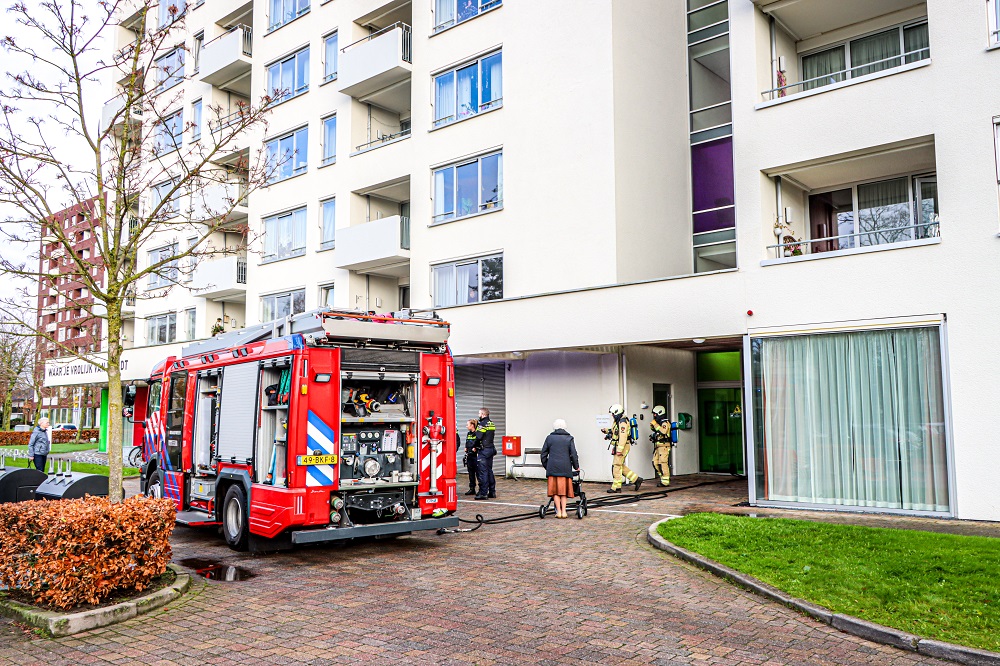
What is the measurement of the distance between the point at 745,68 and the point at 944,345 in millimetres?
6491

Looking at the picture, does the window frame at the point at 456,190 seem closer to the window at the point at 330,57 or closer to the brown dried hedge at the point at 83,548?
the window at the point at 330,57

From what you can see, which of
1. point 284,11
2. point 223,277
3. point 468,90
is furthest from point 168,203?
point 284,11

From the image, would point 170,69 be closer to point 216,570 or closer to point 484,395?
point 216,570

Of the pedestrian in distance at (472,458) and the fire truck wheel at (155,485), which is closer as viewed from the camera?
the fire truck wheel at (155,485)

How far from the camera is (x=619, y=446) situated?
17.2m

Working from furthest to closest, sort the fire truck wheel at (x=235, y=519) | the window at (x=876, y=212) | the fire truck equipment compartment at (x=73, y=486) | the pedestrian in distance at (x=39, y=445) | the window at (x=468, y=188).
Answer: the window at (x=468, y=188) < the pedestrian in distance at (x=39, y=445) < the window at (x=876, y=212) < the fire truck equipment compartment at (x=73, y=486) < the fire truck wheel at (x=235, y=519)

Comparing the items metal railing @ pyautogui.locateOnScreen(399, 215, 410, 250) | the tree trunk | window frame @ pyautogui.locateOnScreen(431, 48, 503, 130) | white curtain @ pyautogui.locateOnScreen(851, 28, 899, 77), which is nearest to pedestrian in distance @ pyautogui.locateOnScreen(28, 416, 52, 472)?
metal railing @ pyautogui.locateOnScreen(399, 215, 410, 250)

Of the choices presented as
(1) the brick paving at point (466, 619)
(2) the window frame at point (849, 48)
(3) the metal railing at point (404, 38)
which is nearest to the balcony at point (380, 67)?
(3) the metal railing at point (404, 38)

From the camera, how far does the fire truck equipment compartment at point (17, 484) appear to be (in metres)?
13.1

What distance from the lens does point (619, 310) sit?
17.0m

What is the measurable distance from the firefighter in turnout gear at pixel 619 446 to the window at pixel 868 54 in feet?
25.1

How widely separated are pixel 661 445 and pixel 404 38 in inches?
589

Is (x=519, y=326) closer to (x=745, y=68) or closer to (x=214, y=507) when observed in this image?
(x=745, y=68)

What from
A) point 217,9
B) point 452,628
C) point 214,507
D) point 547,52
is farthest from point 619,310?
point 217,9
